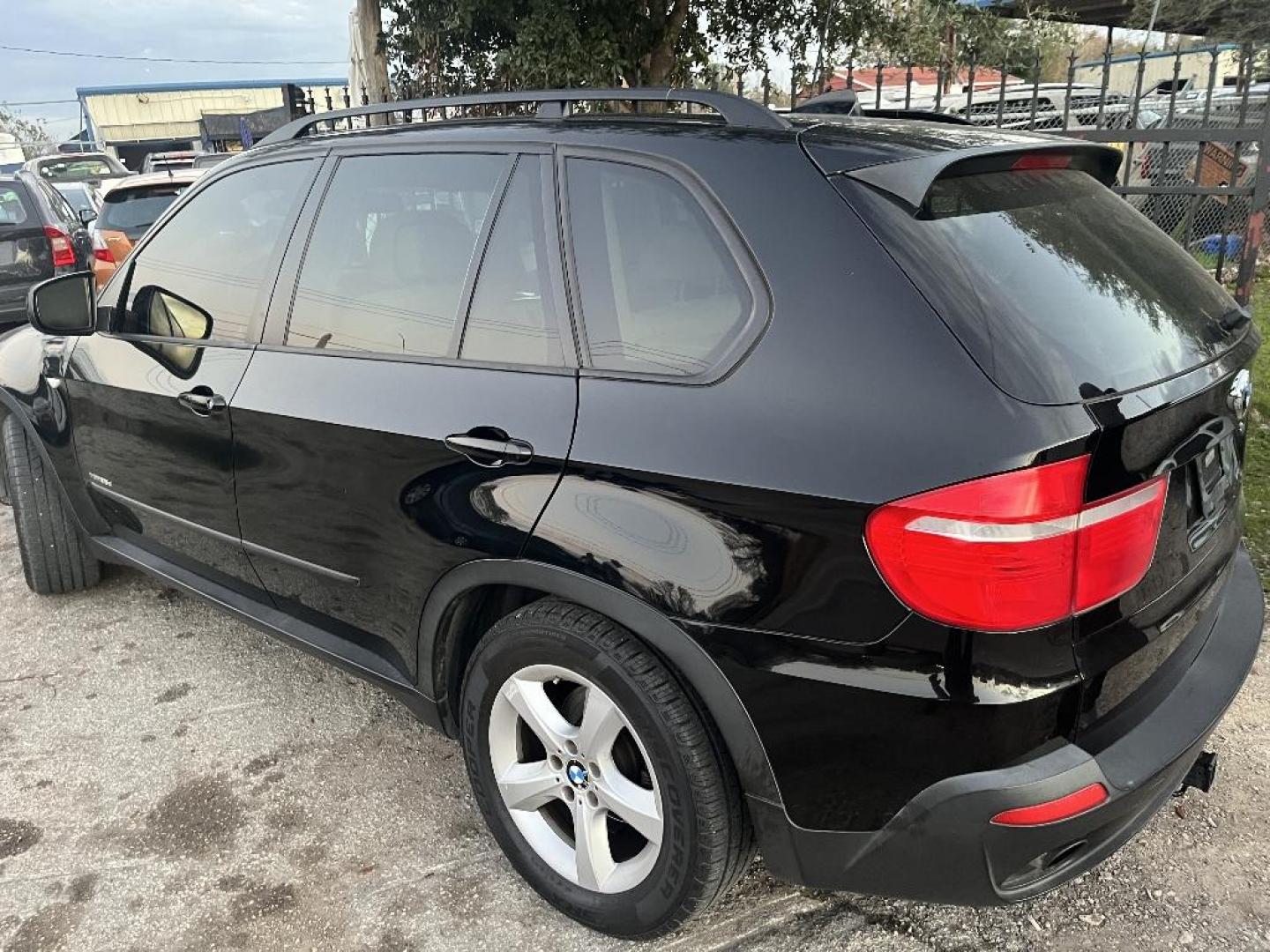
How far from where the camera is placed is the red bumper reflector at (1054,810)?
1.63 metres

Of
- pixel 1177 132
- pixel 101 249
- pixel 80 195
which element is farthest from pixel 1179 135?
pixel 80 195

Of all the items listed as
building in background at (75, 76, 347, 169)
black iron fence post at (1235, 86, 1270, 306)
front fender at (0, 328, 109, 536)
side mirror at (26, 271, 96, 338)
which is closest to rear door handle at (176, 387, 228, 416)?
side mirror at (26, 271, 96, 338)

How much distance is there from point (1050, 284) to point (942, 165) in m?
0.30

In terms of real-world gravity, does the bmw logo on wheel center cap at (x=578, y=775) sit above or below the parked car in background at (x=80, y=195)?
below

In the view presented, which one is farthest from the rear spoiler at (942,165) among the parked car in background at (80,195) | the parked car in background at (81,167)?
the parked car in background at (81,167)

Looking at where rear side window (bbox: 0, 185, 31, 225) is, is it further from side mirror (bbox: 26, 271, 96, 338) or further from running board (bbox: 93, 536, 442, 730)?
running board (bbox: 93, 536, 442, 730)

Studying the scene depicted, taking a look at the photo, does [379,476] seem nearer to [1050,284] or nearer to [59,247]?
[1050,284]

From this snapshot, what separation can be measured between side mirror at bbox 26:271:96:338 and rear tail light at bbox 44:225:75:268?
6240mm

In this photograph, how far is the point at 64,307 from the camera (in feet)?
11.0

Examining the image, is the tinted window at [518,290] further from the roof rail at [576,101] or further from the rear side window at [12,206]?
the rear side window at [12,206]

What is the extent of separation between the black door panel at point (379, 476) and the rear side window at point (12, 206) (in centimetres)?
765

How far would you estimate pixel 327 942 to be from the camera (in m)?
2.22

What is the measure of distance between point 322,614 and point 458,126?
4.54 ft

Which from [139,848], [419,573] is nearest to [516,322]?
[419,573]
